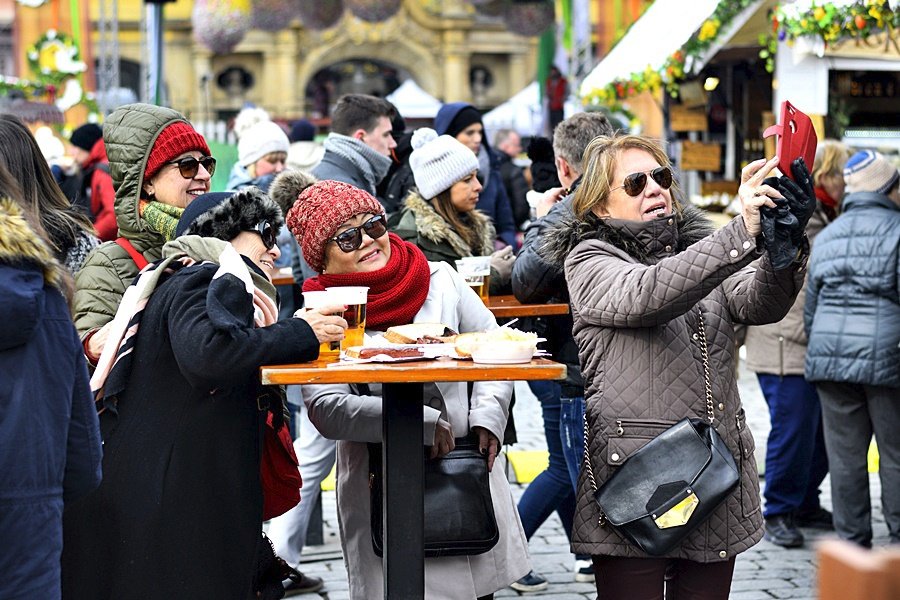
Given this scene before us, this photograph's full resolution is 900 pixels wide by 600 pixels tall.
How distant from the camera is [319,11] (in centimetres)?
2284

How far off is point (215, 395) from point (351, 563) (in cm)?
79

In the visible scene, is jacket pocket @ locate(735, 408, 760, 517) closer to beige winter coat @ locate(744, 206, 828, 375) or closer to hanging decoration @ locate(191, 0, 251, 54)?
beige winter coat @ locate(744, 206, 828, 375)

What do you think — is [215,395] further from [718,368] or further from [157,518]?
[718,368]

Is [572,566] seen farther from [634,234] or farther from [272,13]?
[272,13]

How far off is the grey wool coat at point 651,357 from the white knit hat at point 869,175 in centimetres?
260

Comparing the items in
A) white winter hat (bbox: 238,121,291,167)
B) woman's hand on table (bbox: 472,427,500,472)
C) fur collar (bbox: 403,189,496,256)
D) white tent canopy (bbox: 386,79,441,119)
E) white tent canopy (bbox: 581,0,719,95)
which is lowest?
woman's hand on table (bbox: 472,427,500,472)

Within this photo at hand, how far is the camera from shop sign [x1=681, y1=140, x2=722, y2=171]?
12.7 m

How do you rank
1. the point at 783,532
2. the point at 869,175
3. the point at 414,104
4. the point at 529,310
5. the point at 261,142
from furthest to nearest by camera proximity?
the point at 414,104, the point at 261,142, the point at 783,532, the point at 869,175, the point at 529,310

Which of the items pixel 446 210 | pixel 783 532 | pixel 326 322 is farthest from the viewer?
pixel 783 532

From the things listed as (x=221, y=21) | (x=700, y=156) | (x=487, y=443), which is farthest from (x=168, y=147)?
(x=221, y=21)

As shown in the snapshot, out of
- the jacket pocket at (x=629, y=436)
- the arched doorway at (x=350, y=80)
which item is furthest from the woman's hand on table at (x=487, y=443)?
the arched doorway at (x=350, y=80)

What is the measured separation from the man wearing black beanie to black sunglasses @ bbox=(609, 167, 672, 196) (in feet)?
14.3

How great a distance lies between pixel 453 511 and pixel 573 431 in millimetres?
1533

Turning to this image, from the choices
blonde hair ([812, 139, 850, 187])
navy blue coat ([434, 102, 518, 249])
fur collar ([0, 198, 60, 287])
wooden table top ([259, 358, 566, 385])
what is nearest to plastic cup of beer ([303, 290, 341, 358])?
wooden table top ([259, 358, 566, 385])
